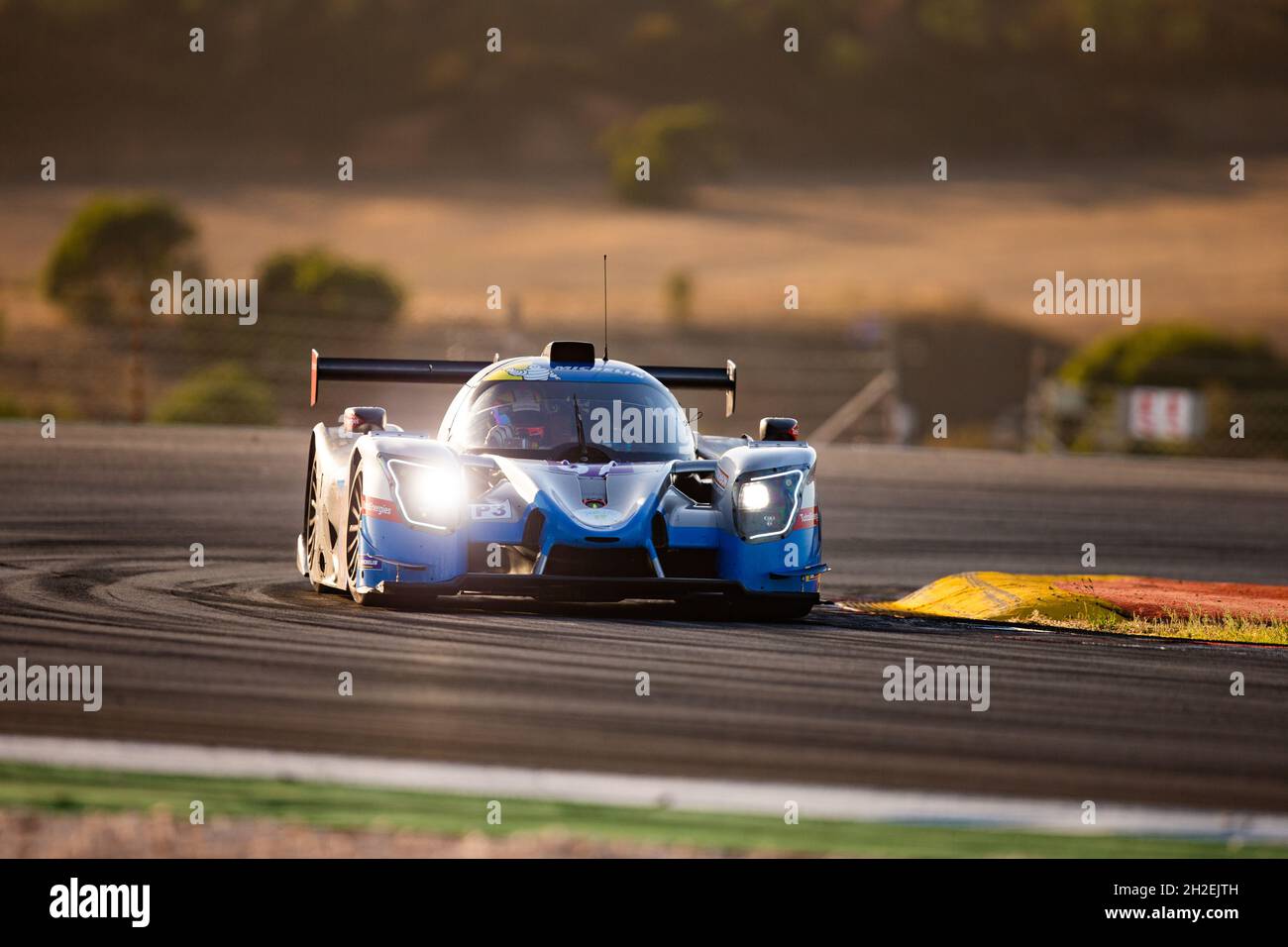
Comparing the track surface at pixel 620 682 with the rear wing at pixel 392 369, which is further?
the rear wing at pixel 392 369

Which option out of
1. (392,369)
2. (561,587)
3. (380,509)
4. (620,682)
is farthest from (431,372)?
(620,682)

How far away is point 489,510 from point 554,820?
4.53 m

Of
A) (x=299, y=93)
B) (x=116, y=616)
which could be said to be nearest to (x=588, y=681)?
(x=116, y=616)

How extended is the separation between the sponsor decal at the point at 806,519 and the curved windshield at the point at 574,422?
3.28 ft

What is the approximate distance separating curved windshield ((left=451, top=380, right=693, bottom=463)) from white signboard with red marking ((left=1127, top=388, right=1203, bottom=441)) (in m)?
22.3

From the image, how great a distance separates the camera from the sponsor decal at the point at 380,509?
10.6m

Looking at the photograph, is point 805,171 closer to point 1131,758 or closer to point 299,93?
point 299,93

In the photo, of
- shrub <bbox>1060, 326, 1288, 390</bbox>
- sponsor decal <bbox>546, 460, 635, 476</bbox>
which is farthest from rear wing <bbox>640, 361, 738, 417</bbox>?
shrub <bbox>1060, 326, 1288, 390</bbox>

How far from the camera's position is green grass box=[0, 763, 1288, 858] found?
6004 mm

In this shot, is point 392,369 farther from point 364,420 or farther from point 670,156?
point 670,156

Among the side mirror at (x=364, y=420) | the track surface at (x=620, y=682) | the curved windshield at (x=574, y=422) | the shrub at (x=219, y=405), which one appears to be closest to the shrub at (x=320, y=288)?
the shrub at (x=219, y=405)

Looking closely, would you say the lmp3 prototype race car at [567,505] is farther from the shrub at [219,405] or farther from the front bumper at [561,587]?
the shrub at [219,405]

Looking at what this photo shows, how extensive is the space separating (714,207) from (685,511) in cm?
7846

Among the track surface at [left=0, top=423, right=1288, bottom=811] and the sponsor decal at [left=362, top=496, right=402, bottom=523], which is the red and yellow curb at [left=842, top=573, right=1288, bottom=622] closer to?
the track surface at [left=0, top=423, right=1288, bottom=811]
